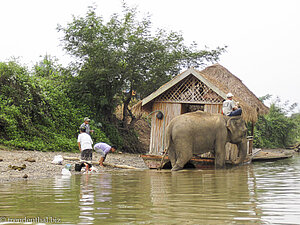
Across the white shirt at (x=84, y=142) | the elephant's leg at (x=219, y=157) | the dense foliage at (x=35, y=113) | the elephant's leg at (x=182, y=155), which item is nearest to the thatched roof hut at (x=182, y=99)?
the elephant's leg at (x=219, y=157)

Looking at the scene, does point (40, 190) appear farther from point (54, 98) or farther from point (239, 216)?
point (54, 98)

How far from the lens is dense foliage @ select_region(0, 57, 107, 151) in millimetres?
16141

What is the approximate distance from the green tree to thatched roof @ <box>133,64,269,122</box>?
3954 mm

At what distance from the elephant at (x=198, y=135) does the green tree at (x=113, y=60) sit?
782 centimetres

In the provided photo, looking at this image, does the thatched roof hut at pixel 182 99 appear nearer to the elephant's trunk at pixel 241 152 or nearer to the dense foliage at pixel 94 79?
the elephant's trunk at pixel 241 152

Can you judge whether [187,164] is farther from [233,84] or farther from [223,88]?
[233,84]

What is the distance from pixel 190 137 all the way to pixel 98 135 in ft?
27.0

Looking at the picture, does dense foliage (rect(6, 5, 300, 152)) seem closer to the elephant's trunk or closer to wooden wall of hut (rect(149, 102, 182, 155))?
wooden wall of hut (rect(149, 102, 182, 155))

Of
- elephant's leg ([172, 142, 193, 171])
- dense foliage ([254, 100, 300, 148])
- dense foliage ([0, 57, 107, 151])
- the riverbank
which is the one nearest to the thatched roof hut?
elephant's leg ([172, 142, 193, 171])

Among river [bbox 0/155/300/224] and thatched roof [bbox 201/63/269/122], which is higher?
thatched roof [bbox 201/63/269/122]

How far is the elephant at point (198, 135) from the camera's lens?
12219 millimetres

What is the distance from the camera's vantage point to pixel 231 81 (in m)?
17.3

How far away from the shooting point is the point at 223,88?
14.2 meters

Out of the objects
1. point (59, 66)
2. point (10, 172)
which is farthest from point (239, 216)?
point (59, 66)
